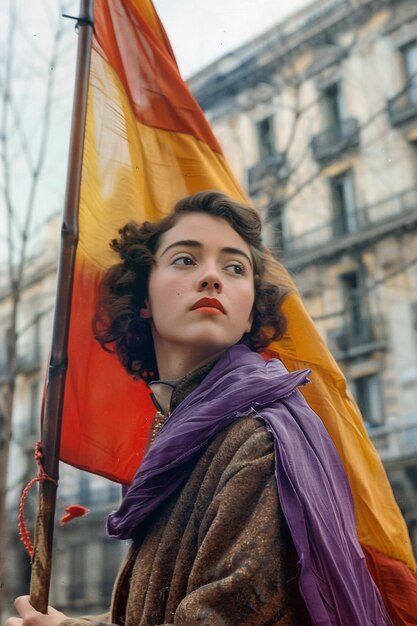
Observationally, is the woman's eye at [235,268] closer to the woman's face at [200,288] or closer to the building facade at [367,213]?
the woman's face at [200,288]

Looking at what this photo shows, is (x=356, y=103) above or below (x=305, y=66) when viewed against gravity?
above

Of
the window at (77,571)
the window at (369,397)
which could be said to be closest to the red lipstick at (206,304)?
the window at (369,397)

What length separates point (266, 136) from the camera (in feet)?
40.2

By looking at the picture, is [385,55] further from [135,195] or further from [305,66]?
[135,195]

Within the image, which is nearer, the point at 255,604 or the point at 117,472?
the point at 255,604

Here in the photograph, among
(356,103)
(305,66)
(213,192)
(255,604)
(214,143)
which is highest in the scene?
(356,103)

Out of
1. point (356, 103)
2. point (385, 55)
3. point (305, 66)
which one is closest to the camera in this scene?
point (305, 66)

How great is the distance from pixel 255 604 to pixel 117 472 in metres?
0.92

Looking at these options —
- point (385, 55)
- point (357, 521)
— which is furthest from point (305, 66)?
point (357, 521)

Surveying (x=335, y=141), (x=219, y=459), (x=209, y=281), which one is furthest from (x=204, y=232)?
(x=335, y=141)

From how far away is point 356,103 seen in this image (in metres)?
14.2

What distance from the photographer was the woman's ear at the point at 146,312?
2.17 meters

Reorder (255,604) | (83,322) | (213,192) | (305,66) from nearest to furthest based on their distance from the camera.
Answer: (255,604) → (213,192) → (83,322) → (305,66)

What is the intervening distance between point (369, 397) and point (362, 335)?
1.11 m
